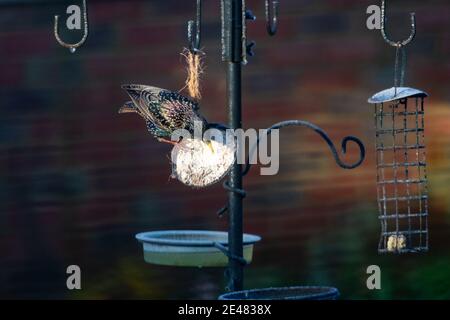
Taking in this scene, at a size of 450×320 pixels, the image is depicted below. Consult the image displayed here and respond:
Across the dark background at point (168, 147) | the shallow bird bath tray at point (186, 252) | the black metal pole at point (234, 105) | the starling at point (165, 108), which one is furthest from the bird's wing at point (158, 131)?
the dark background at point (168, 147)

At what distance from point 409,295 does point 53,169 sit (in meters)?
1.86

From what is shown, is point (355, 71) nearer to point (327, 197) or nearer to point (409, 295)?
point (327, 197)

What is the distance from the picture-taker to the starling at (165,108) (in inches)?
132

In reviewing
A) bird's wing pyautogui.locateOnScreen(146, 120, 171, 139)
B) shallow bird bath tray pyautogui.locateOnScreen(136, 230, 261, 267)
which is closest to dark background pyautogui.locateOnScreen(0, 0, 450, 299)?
shallow bird bath tray pyautogui.locateOnScreen(136, 230, 261, 267)

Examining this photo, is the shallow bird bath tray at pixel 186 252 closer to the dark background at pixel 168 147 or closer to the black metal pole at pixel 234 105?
the black metal pole at pixel 234 105

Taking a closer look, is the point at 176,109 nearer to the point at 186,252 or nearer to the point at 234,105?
the point at 234,105

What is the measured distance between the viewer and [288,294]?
343 centimetres

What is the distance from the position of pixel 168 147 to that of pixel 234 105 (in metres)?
2.33

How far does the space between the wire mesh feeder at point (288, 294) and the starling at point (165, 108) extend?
1.63 ft

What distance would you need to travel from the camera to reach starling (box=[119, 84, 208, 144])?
335cm

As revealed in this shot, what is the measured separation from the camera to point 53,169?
566 cm

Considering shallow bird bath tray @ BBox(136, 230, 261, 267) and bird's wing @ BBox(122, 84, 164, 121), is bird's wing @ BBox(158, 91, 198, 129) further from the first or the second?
shallow bird bath tray @ BBox(136, 230, 261, 267)
